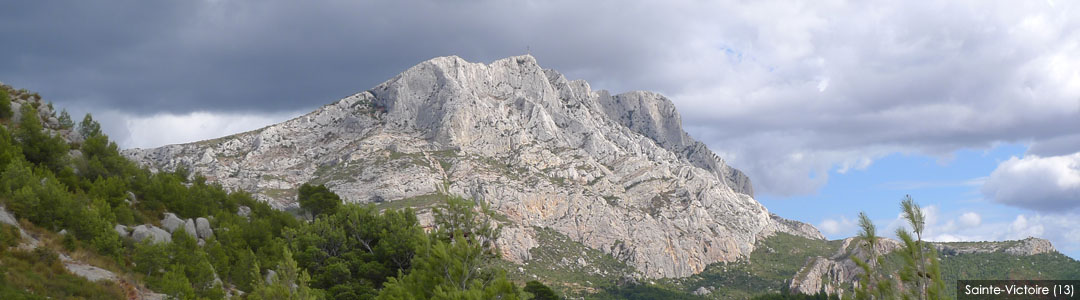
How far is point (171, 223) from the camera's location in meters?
51.3

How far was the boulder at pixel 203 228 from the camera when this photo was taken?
54531mm

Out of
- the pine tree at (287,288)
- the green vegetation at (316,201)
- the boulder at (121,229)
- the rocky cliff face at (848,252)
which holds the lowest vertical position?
the pine tree at (287,288)

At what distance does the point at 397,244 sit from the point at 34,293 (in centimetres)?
2555

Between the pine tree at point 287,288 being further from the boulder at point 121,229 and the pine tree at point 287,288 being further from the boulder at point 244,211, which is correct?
→ the boulder at point 244,211

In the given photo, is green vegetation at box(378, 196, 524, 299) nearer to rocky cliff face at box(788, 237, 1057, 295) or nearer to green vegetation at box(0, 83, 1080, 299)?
green vegetation at box(0, 83, 1080, 299)

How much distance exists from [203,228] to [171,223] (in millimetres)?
3935

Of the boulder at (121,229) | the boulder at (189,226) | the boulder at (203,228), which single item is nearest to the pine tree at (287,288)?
the boulder at (121,229)

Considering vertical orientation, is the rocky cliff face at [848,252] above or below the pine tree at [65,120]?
above

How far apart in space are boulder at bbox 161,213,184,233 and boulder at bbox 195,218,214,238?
214 cm

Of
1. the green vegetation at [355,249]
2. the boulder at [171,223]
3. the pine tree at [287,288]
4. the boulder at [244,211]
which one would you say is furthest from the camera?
the boulder at [244,211]

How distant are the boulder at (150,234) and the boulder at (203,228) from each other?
5.76m

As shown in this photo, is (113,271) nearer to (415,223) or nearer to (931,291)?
(415,223)

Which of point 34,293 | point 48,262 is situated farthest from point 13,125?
point 34,293

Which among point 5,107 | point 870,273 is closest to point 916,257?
point 870,273
